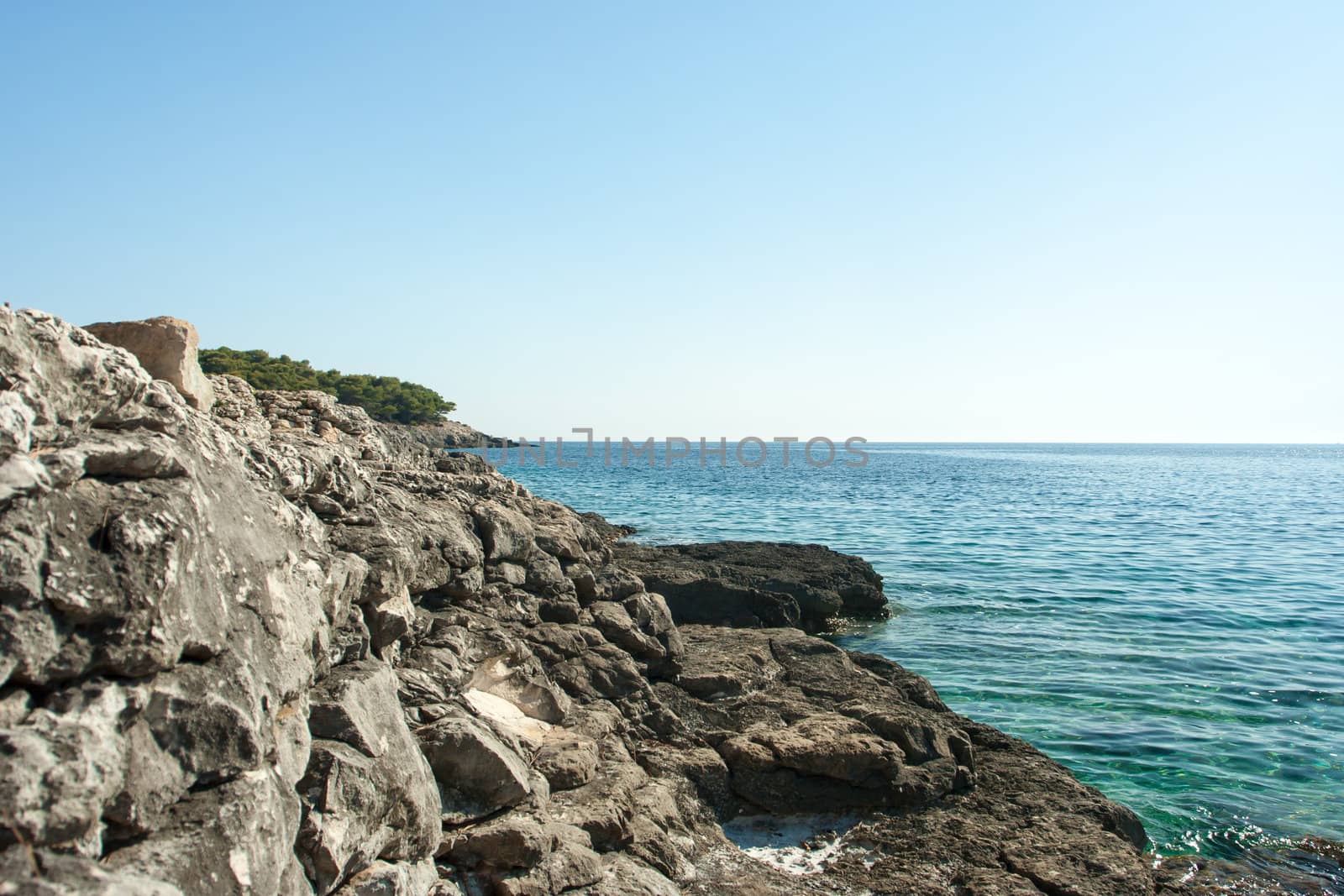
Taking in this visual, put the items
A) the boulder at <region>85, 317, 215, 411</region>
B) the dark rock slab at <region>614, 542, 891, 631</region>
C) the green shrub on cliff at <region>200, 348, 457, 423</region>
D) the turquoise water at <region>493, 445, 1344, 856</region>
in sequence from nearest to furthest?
the boulder at <region>85, 317, 215, 411</region> < the turquoise water at <region>493, 445, 1344, 856</region> < the dark rock slab at <region>614, 542, 891, 631</region> < the green shrub on cliff at <region>200, 348, 457, 423</region>

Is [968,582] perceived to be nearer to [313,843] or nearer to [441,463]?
[441,463]

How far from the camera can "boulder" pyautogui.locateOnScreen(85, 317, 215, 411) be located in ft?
24.0

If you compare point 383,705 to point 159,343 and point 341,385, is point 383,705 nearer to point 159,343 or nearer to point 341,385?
point 159,343

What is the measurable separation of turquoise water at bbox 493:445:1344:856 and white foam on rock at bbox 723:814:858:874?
4121 millimetres

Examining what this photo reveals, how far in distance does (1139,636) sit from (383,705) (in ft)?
58.8

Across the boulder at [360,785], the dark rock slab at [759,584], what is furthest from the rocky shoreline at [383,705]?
the dark rock slab at [759,584]

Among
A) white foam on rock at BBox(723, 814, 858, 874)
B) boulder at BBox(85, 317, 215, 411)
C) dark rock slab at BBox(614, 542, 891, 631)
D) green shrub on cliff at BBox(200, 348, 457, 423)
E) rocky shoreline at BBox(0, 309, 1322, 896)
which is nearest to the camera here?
rocky shoreline at BBox(0, 309, 1322, 896)

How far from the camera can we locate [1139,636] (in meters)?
19.2

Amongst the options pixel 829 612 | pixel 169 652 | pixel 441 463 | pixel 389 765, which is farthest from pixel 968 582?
pixel 169 652

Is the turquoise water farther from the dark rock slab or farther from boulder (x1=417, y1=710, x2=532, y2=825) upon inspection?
boulder (x1=417, y1=710, x2=532, y2=825)

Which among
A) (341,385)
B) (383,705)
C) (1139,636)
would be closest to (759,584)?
(1139,636)

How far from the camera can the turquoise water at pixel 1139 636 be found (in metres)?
11.6

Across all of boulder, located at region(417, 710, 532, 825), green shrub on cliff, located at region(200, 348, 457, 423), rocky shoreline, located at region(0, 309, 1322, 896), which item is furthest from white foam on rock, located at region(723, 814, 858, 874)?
green shrub on cliff, located at region(200, 348, 457, 423)

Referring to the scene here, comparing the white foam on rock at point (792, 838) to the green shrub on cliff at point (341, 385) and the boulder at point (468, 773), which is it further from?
the green shrub on cliff at point (341, 385)
